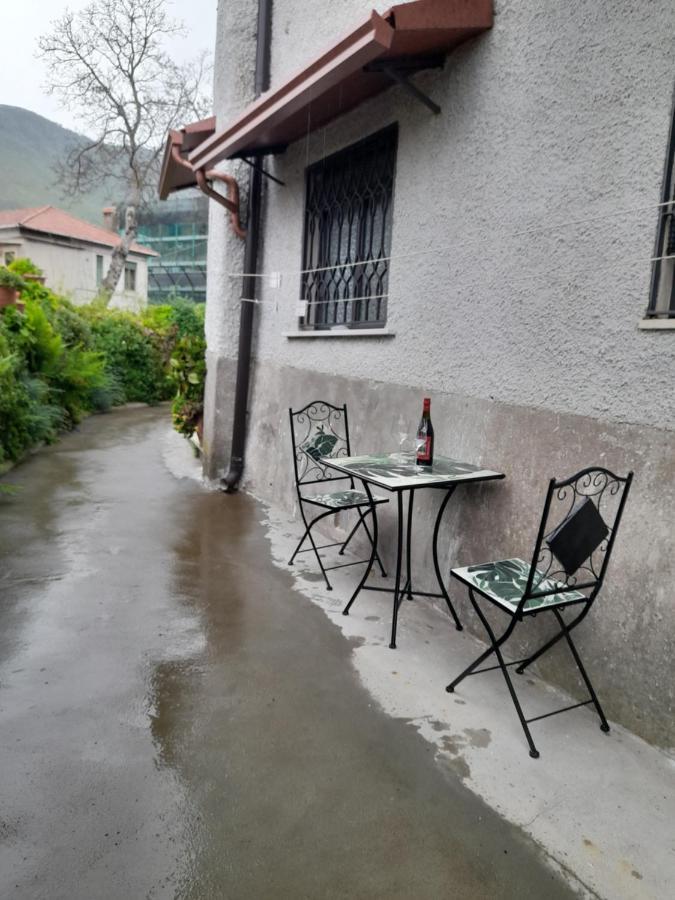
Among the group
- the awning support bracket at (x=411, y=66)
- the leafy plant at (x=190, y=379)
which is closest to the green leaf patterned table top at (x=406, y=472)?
the awning support bracket at (x=411, y=66)

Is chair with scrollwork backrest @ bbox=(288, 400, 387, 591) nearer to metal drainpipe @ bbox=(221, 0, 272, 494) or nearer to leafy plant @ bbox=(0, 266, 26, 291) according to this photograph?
metal drainpipe @ bbox=(221, 0, 272, 494)

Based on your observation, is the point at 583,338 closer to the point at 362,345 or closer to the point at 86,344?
the point at 362,345

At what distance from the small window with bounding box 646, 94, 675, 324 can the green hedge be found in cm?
617

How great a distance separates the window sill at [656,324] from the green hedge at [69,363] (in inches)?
243

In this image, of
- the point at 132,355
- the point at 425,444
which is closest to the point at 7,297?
the point at 132,355

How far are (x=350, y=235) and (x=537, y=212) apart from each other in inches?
87.8

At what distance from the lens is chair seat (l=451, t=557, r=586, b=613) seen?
8.38ft

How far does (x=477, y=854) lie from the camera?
1.98 m

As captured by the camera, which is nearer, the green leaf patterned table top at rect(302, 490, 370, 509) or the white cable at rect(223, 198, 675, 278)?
the white cable at rect(223, 198, 675, 278)

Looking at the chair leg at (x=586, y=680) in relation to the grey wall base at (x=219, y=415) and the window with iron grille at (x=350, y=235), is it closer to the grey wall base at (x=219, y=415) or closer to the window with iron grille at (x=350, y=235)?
the window with iron grille at (x=350, y=235)

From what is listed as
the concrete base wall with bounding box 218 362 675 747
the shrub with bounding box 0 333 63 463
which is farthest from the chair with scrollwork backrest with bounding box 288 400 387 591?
Answer: the shrub with bounding box 0 333 63 463

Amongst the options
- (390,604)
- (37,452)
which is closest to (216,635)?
(390,604)

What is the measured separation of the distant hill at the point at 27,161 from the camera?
8300 cm

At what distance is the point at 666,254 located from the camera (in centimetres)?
262
